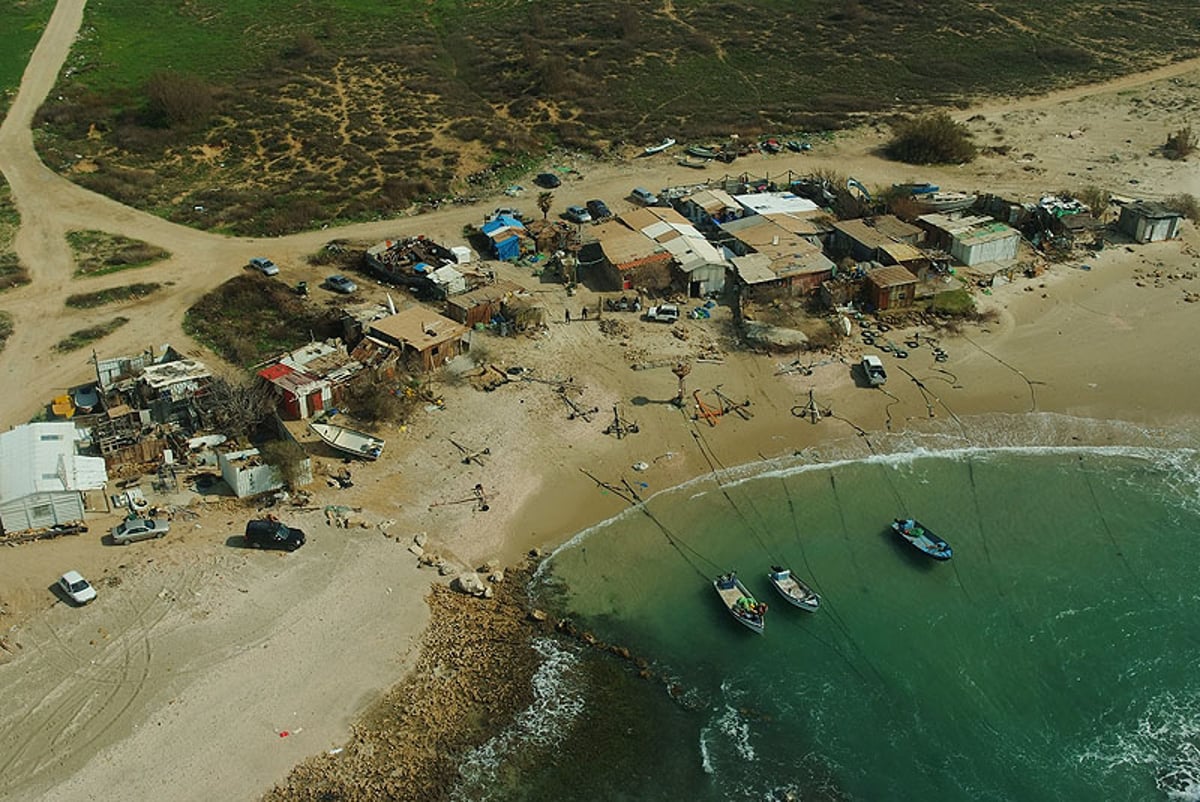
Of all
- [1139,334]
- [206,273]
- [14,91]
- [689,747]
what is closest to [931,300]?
[1139,334]

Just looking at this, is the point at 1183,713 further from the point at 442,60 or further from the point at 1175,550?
the point at 442,60

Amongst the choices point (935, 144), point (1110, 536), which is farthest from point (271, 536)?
point (935, 144)

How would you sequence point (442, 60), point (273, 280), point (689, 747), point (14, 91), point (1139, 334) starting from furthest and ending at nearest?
point (442, 60)
point (14, 91)
point (273, 280)
point (1139, 334)
point (689, 747)

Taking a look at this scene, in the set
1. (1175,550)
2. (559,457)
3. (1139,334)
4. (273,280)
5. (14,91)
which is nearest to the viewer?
(1175,550)

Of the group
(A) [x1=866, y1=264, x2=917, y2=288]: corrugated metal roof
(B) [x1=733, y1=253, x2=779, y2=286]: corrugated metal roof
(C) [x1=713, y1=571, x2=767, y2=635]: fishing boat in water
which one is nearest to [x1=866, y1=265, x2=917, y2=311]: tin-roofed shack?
(A) [x1=866, y1=264, x2=917, y2=288]: corrugated metal roof

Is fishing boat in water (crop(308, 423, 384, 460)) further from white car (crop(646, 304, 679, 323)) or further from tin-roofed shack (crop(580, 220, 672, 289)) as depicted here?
tin-roofed shack (crop(580, 220, 672, 289))

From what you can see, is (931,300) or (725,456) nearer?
(725,456)

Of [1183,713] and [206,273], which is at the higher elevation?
[206,273]
